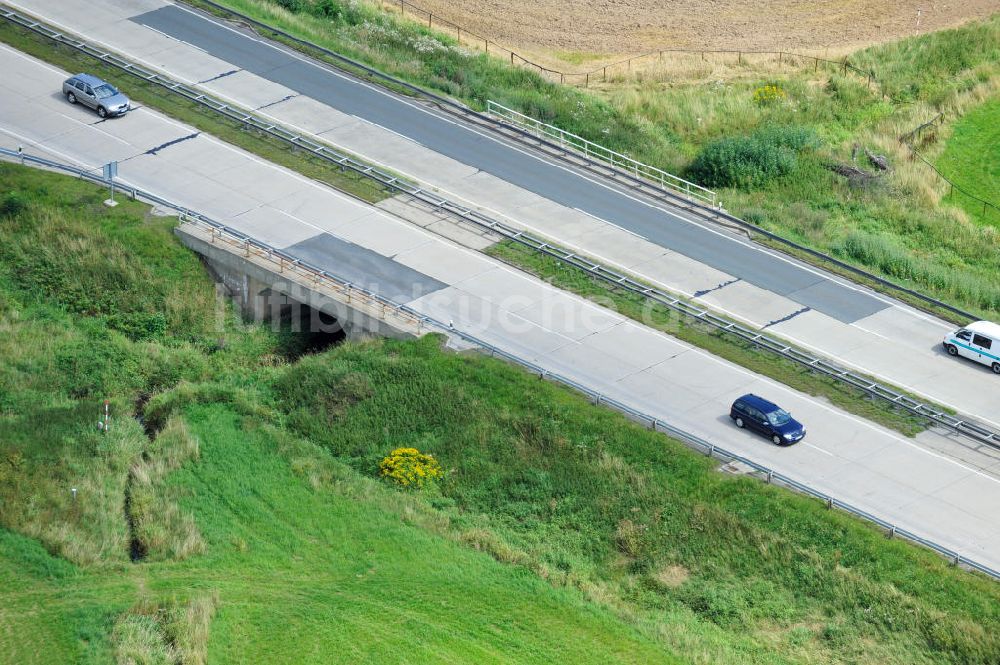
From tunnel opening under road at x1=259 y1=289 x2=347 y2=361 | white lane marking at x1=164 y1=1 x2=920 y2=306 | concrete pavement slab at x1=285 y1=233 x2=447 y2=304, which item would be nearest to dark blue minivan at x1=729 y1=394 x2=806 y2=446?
white lane marking at x1=164 y1=1 x2=920 y2=306

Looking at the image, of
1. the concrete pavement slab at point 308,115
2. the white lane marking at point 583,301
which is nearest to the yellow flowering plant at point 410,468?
the white lane marking at point 583,301

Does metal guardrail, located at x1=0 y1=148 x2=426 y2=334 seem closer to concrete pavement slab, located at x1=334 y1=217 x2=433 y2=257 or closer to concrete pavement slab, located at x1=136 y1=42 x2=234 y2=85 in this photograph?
concrete pavement slab, located at x1=334 y1=217 x2=433 y2=257

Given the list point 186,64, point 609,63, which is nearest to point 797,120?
point 609,63

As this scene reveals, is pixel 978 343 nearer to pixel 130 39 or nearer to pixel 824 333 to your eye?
pixel 824 333

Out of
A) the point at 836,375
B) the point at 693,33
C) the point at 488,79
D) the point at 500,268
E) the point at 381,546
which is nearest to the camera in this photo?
the point at 381,546

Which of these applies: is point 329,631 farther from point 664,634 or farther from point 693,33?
point 693,33

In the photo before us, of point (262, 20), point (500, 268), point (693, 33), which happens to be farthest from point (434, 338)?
point (693, 33)
